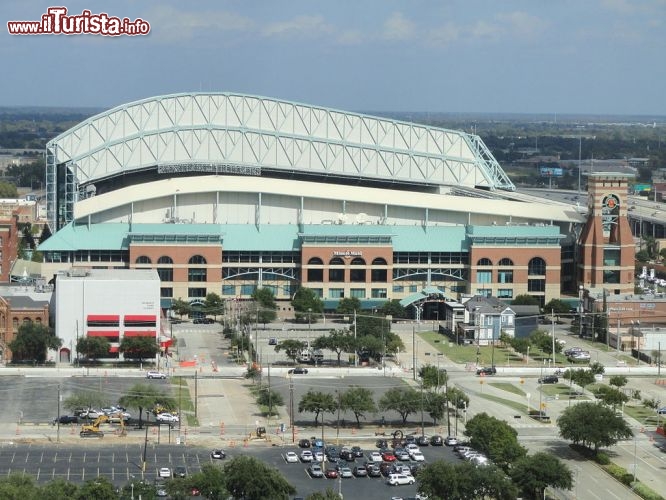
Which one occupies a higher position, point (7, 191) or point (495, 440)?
point (7, 191)

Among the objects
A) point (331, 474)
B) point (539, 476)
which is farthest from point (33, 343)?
point (539, 476)

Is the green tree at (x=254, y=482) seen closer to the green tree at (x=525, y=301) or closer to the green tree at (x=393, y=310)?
the green tree at (x=393, y=310)

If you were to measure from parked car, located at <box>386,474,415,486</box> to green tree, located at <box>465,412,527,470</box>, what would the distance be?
406 cm

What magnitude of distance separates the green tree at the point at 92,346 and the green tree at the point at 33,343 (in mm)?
1395

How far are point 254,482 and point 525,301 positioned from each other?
52271mm

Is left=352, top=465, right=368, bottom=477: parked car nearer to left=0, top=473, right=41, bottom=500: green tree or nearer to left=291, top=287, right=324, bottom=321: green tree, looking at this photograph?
left=0, top=473, right=41, bottom=500: green tree

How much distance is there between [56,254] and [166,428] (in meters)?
37.8

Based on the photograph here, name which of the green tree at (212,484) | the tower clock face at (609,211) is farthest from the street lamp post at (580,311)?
the green tree at (212,484)

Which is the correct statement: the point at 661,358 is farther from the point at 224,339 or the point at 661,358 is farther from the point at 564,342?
the point at 224,339

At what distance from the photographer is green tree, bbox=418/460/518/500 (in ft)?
190

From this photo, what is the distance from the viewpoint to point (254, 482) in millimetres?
57625

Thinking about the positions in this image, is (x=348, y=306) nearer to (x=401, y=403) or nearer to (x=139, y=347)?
(x=139, y=347)

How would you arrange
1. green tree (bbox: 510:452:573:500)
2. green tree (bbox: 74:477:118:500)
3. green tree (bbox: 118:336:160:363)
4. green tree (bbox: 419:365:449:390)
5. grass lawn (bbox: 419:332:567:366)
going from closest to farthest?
green tree (bbox: 74:477:118:500) → green tree (bbox: 510:452:573:500) → green tree (bbox: 419:365:449:390) → green tree (bbox: 118:336:160:363) → grass lawn (bbox: 419:332:567:366)

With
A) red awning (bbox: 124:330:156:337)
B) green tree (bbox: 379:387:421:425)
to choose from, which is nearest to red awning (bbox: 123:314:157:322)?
red awning (bbox: 124:330:156:337)
